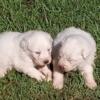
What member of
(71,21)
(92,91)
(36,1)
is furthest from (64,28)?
(92,91)

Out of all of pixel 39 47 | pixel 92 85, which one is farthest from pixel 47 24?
pixel 92 85

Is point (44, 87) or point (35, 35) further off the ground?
point (35, 35)

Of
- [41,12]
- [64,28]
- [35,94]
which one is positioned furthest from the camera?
[41,12]

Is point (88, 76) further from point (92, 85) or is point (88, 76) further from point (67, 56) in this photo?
point (67, 56)

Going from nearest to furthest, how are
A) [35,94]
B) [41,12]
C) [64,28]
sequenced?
1. [35,94]
2. [64,28]
3. [41,12]

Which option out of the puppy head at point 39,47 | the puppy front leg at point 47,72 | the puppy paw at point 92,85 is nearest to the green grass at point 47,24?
the puppy paw at point 92,85

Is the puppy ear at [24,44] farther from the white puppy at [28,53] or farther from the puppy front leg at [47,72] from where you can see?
the puppy front leg at [47,72]

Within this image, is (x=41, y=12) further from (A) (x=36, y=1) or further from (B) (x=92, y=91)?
(B) (x=92, y=91)
